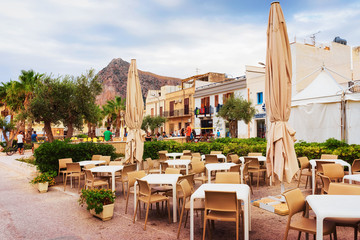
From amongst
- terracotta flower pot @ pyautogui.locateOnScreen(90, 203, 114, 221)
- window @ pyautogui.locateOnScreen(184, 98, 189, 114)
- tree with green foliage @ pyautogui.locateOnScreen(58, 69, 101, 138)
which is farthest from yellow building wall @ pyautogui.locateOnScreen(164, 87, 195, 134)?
terracotta flower pot @ pyautogui.locateOnScreen(90, 203, 114, 221)

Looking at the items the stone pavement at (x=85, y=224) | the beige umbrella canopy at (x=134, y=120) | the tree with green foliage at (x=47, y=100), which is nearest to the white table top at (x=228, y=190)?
the stone pavement at (x=85, y=224)

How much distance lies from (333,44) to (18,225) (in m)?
29.2

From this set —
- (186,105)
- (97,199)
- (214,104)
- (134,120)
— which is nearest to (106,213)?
(97,199)

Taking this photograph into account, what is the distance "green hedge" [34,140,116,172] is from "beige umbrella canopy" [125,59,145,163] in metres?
2.01

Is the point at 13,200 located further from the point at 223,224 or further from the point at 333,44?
the point at 333,44

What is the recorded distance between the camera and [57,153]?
28.0 feet

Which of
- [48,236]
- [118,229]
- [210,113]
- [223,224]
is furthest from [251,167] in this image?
[210,113]

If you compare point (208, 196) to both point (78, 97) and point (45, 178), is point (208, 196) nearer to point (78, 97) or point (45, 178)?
point (45, 178)

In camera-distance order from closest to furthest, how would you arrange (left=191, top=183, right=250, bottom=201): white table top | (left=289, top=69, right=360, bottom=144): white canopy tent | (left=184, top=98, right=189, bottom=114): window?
(left=191, top=183, right=250, bottom=201): white table top
(left=289, top=69, right=360, bottom=144): white canopy tent
(left=184, top=98, right=189, bottom=114): window

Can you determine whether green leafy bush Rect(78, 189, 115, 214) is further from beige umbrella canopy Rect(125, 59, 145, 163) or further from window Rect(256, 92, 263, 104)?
window Rect(256, 92, 263, 104)

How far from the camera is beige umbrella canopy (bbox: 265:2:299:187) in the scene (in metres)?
4.93

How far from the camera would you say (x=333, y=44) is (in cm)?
2569

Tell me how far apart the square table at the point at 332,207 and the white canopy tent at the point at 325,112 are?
7.96 meters

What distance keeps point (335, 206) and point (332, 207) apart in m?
0.08
